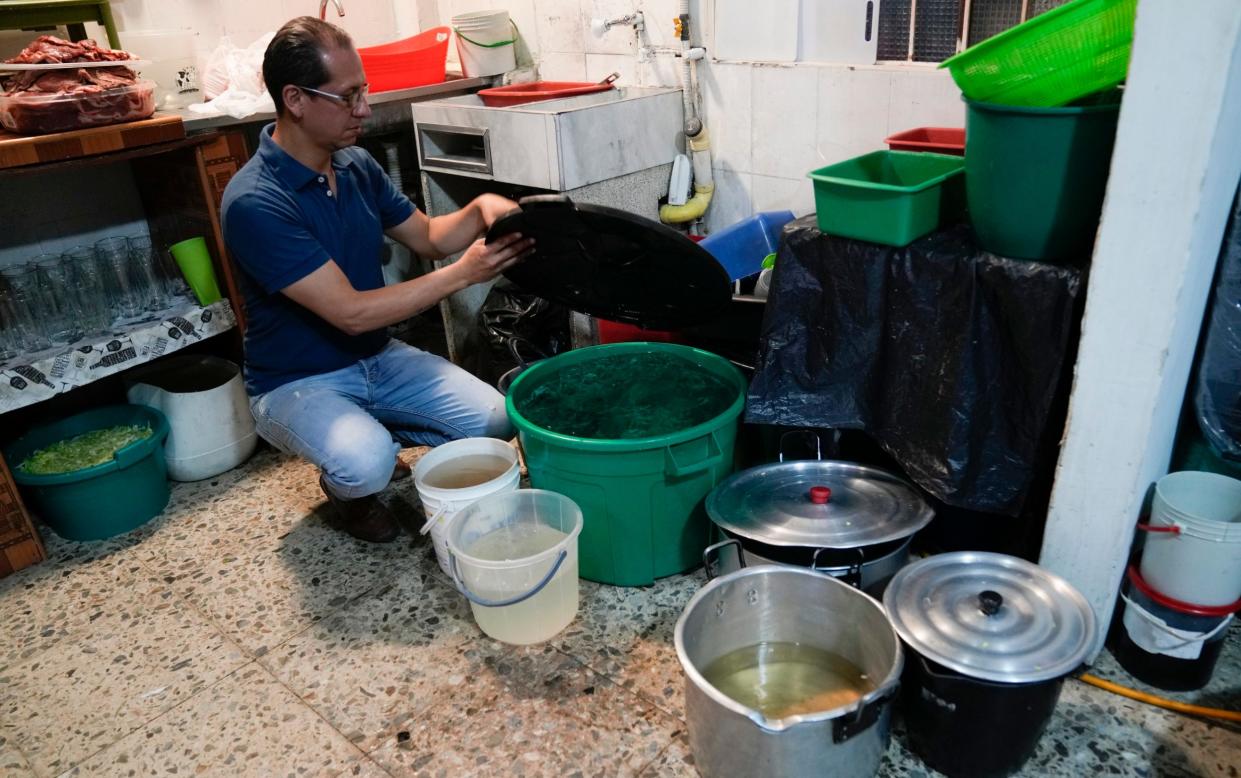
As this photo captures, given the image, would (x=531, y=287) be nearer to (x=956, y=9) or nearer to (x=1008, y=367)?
(x=1008, y=367)

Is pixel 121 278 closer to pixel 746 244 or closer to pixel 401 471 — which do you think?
pixel 401 471

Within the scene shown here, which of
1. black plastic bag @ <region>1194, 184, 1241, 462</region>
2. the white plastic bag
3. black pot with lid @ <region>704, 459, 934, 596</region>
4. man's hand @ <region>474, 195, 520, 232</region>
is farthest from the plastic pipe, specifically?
black plastic bag @ <region>1194, 184, 1241, 462</region>

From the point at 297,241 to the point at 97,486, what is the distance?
37.7 inches

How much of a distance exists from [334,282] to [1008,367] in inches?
58.9

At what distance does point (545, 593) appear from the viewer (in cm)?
182

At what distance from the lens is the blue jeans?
6.93 ft

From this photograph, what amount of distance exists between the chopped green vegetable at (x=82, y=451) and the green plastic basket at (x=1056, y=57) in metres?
2.32

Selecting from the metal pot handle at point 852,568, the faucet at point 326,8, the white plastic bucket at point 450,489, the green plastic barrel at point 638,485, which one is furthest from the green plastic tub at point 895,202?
the faucet at point 326,8

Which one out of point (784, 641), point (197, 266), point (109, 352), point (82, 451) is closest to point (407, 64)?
point (197, 266)

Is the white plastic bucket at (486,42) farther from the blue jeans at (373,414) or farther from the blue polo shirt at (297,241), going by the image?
the blue jeans at (373,414)

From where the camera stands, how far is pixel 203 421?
102 inches

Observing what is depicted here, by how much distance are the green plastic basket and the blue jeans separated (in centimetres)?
144

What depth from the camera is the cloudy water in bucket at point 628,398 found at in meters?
2.03

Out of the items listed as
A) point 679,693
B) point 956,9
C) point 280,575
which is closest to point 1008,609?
point 679,693
